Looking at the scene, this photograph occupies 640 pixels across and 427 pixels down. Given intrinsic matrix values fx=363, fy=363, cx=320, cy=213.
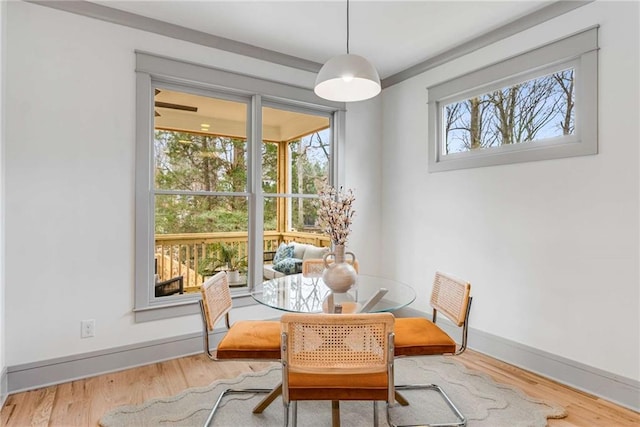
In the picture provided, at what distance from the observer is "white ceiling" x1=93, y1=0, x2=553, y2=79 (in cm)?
251

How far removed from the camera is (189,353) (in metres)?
2.93

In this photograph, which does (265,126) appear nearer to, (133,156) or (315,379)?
(133,156)

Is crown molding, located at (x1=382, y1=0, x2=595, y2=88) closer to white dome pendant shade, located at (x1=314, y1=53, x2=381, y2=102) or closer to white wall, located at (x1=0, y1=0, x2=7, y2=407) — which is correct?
white dome pendant shade, located at (x1=314, y1=53, x2=381, y2=102)

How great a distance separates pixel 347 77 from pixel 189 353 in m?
2.43

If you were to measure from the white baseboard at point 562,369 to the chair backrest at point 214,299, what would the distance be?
2.13m

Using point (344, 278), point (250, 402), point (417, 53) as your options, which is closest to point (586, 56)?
point (417, 53)

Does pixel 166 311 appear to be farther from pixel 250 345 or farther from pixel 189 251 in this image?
pixel 250 345

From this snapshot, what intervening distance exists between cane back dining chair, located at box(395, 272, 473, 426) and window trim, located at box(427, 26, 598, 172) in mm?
1234

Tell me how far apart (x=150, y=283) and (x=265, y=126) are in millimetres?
1690

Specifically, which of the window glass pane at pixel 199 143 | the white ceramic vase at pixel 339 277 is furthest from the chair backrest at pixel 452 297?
the window glass pane at pixel 199 143

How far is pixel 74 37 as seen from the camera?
8.16 feet

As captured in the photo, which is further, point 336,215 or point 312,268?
point 312,268

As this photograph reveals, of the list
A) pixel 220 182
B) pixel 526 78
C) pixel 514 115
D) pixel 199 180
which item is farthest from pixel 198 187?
pixel 526 78

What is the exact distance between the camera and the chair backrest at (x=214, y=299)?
1865 millimetres
